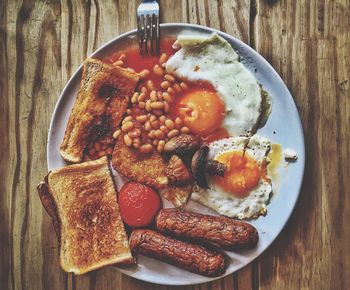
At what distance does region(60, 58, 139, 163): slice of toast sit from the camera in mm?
2590

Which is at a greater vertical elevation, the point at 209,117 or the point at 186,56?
the point at 186,56

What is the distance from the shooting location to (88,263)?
2.64 m

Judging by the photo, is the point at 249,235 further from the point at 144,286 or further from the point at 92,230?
the point at 92,230

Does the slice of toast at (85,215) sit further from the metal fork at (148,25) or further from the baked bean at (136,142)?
the metal fork at (148,25)

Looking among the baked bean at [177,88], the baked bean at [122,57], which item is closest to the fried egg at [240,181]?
the baked bean at [177,88]

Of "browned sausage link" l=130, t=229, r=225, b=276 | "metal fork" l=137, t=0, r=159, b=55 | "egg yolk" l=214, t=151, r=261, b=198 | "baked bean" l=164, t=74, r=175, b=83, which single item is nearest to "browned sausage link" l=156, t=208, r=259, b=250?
"browned sausage link" l=130, t=229, r=225, b=276

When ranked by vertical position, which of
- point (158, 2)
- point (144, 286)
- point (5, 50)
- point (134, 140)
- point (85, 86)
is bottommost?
point (144, 286)

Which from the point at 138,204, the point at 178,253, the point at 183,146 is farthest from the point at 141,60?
the point at 178,253

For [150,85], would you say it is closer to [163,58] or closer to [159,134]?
[163,58]

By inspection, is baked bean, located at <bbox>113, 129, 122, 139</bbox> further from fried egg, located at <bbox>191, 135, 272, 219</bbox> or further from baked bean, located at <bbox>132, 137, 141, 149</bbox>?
fried egg, located at <bbox>191, 135, 272, 219</bbox>

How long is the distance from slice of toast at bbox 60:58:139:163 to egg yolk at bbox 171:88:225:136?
0.31m

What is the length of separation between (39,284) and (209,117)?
54.7 inches

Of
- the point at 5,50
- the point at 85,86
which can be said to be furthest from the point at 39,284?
the point at 5,50

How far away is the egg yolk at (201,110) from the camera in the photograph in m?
2.54
